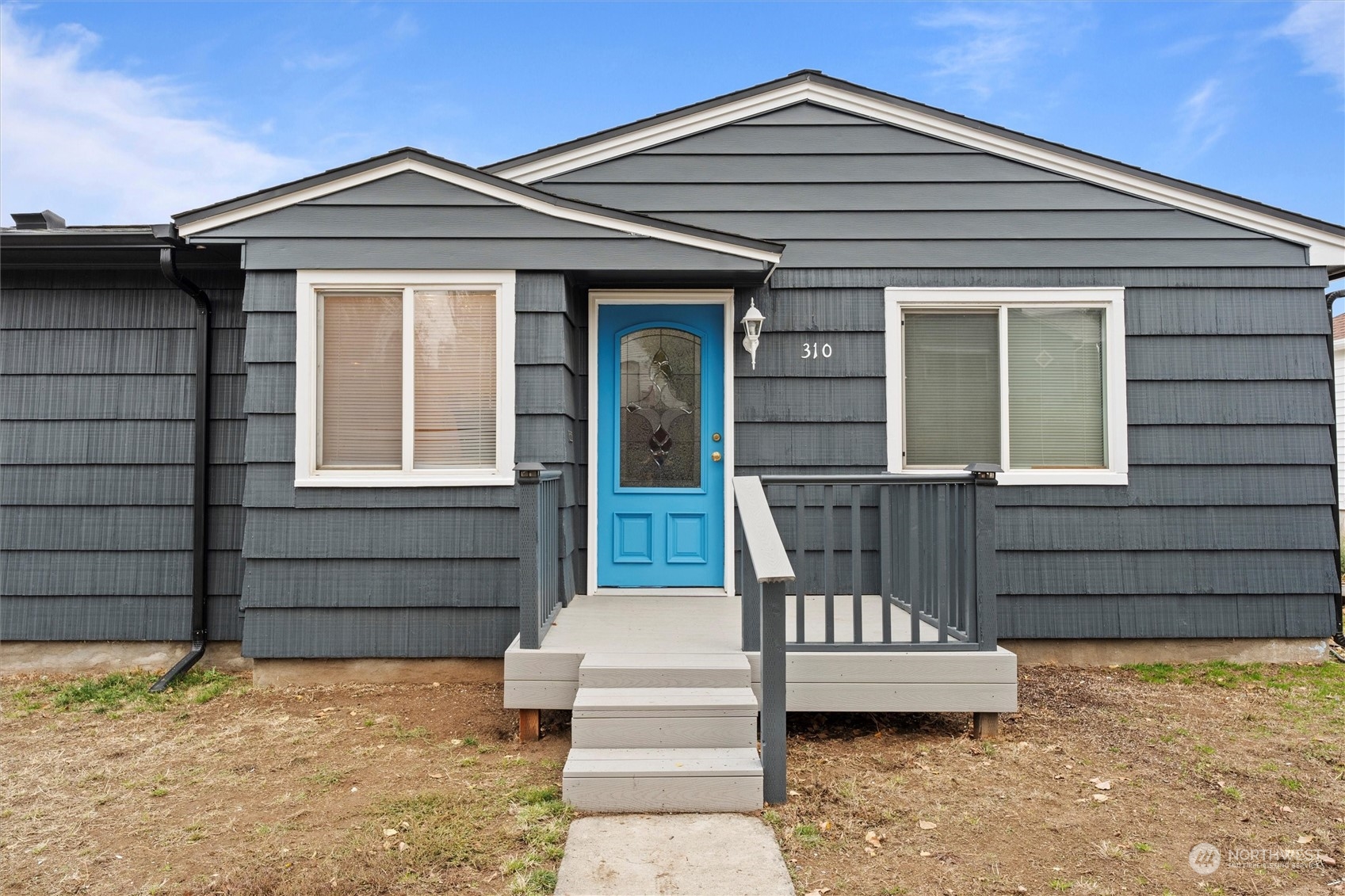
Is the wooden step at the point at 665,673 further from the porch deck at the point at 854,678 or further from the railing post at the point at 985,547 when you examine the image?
the railing post at the point at 985,547

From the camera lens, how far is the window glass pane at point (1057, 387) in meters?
4.66

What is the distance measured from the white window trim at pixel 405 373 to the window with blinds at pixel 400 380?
40mm

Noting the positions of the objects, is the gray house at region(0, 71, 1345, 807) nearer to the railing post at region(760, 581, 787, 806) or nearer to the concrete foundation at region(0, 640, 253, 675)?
the concrete foundation at region(0, 640, 253, 675)

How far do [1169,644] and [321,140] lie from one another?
1678cm

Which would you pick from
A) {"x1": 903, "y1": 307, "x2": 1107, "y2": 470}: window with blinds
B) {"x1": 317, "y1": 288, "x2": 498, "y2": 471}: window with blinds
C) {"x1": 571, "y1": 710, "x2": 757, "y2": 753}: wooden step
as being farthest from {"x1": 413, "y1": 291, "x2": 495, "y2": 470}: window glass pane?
{"x1": 903, "y1": 307, "x2": 1107, "y2": 470}: window with blinds

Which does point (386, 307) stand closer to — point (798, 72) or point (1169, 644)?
point (798, 72)

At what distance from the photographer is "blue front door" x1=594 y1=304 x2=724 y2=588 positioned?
4672 mm

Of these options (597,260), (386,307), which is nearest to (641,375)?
(597,260)

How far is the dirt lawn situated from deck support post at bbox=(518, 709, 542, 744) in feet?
0.17

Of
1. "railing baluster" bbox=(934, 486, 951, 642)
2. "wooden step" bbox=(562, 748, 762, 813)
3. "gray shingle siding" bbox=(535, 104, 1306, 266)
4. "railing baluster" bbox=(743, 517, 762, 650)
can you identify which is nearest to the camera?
"wooden step" bbox=(562, 748, 762, 813)

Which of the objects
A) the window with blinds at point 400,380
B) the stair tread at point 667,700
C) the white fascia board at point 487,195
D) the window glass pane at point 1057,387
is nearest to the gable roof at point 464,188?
the white fascia board at point 487,195

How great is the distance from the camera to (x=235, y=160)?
14914 millimetres

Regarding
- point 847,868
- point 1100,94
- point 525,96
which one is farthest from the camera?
point 525,96

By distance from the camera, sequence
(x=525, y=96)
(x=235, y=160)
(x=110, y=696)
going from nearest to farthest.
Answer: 1. (x=110, y=696)
2. (x=525, y=96)
3. (x=235, y=160)
